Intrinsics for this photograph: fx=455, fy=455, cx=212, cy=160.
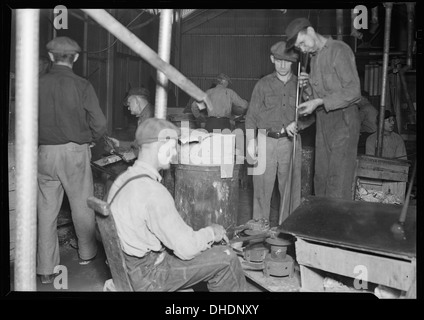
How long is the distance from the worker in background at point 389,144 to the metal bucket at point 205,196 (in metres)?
3.63

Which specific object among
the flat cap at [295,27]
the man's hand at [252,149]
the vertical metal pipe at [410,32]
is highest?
the vertical metal pipe at [410,32]

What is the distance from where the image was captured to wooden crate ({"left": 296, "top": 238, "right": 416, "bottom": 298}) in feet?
10.9

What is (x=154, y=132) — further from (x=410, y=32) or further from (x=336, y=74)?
(x=410, y=32)

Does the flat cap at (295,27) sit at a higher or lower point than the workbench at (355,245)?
higher

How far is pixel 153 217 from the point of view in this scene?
317 cm

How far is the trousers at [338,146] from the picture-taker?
487 centimetres

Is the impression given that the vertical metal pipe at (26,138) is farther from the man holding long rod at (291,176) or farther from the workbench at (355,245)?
the man holding long rod at (291,176)

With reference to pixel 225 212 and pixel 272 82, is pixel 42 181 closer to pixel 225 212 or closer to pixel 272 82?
pixel 225 212

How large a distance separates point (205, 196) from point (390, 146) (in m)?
4.18

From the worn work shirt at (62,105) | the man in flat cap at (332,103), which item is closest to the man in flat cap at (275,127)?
the man in flat cap at (332,103)

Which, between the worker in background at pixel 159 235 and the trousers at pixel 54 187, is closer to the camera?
the worker in background at pixel 159 235
